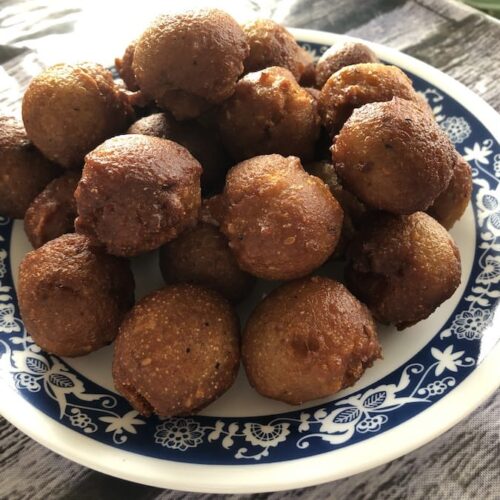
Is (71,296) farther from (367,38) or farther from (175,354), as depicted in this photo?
(367,38)

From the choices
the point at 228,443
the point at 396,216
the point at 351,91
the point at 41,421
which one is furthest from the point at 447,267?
the point at 41,421

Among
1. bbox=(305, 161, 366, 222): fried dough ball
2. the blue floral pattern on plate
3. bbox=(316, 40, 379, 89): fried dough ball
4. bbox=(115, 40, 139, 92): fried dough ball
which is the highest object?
A: bbox=(115, 40, 139, 92): fried dough ball

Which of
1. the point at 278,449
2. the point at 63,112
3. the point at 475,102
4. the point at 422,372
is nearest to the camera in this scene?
the point at 278,449

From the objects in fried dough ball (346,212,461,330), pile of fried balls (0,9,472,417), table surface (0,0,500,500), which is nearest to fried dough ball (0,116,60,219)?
pile of fried balls (0,9,472,417)

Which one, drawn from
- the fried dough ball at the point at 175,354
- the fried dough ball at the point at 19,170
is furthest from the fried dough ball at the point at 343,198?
the fried dough ball at the point at 19,170

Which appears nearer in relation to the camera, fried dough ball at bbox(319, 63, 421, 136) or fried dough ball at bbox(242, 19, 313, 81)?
fried dough ball at bbox(319, 63, 421, 136)

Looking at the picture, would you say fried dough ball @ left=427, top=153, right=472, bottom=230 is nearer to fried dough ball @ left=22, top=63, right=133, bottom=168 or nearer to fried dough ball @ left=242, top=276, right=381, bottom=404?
fried dough ball @ left=242, top=276, right=381, bottom=404

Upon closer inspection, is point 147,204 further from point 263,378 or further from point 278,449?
point 278,449
